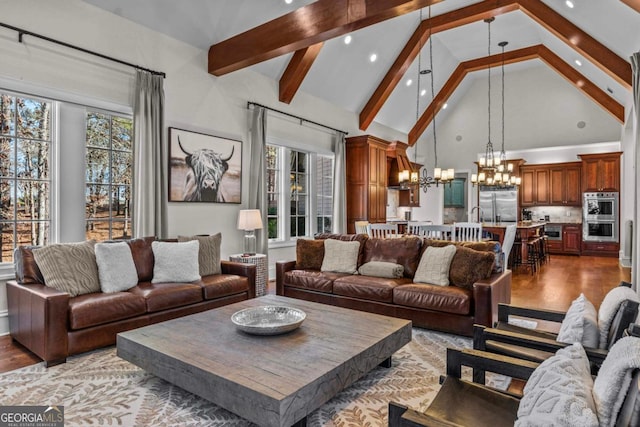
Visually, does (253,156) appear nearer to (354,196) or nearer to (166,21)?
(166,21)

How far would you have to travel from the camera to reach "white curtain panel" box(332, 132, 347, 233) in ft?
25.4

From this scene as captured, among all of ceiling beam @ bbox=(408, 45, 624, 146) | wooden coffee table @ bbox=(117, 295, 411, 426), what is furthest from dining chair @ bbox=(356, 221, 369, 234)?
wooden coffee table @ bbox=(117, 295, 411, 426)

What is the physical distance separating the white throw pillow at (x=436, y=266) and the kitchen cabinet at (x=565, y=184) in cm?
821

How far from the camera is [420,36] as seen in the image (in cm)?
753

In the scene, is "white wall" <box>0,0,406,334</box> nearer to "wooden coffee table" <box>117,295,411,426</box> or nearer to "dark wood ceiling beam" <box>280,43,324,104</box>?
"dark wood ceiling beam" <box>280,43,324,104</box>

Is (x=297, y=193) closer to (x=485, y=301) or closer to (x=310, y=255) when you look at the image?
(x=310, y=255)

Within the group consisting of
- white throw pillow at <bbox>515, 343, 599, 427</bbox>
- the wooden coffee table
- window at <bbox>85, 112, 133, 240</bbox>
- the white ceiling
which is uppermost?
the white ceiling

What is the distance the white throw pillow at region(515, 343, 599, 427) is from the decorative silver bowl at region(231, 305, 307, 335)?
1.48 meters

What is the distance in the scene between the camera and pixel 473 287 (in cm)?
348

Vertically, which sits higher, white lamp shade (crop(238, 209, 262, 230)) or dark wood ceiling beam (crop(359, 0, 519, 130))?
dark wood ceiling beam (crop(359, 0, 519, 130))

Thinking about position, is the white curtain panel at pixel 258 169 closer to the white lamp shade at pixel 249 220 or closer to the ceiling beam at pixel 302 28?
the white lamp shade at pixel 249 220

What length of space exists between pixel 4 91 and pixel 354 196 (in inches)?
236

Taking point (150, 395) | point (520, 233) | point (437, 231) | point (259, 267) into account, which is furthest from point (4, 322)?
point (520, 233)

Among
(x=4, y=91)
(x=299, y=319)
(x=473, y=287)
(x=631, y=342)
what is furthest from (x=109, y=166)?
(x=631, y=342)
